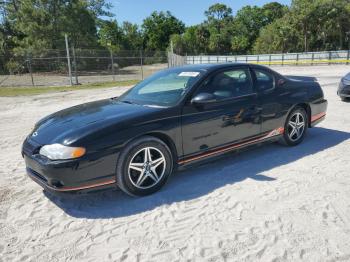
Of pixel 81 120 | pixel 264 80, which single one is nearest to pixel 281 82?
pixel 264 80

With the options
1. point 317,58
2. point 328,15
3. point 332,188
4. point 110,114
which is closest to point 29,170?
point 110,114

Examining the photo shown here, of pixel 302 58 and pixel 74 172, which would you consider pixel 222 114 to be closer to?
pixel 74 172

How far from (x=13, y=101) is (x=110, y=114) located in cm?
1063

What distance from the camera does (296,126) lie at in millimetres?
5629

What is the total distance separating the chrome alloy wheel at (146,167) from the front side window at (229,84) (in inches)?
42.1

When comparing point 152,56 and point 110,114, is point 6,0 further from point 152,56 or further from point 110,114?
point 110,114

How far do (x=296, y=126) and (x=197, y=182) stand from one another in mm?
2323

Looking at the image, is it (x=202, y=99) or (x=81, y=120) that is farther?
(x=202, y=99)

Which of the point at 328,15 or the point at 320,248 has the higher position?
the point at 328,15

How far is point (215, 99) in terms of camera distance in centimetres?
439

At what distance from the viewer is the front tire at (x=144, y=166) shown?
3.70 meters

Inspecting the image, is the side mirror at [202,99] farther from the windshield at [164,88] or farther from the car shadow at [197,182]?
the car shadow at [197,182]

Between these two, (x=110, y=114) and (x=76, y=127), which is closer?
(x=76, y=127)

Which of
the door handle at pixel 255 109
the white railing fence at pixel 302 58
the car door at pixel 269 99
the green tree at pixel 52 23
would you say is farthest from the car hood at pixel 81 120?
the green tree at pixel 52 23
